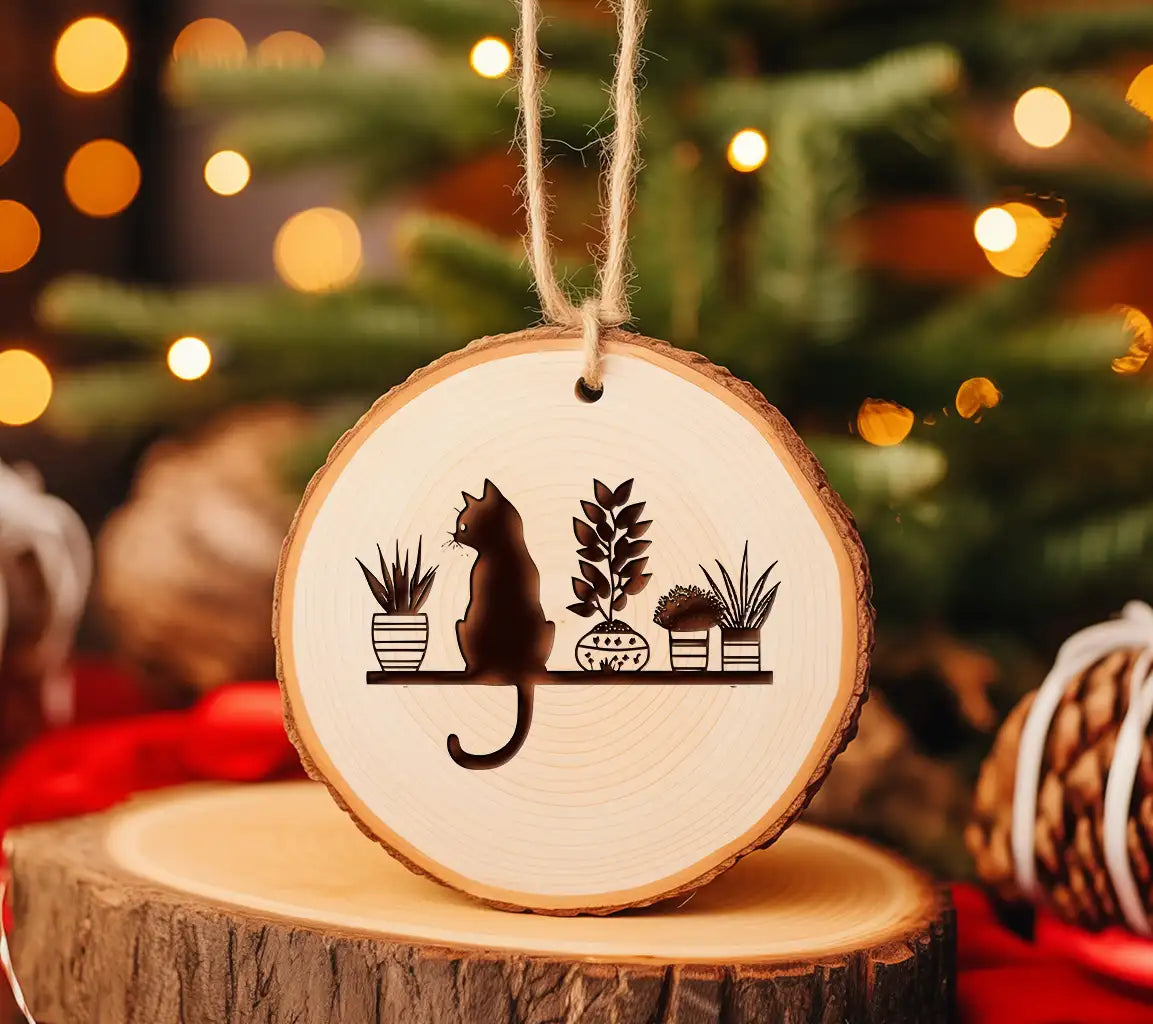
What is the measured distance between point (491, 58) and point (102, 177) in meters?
0.76

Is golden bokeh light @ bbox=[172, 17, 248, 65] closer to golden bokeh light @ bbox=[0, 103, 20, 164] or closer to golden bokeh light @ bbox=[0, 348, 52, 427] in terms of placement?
golden bokeh light @ bbox=[0, 103, 20, 164]

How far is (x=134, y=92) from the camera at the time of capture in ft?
5.61

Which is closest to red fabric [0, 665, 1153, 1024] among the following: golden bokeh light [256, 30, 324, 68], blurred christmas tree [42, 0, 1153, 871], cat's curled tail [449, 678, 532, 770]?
blurred christmas tree [42, 0, 1153, 871]

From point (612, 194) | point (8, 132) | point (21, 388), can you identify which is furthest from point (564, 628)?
point (8, 132)

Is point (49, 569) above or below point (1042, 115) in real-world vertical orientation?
below

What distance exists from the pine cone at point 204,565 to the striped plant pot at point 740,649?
72 cm

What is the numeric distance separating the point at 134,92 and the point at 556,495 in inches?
54.0

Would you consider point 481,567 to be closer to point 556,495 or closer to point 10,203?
point 556,495

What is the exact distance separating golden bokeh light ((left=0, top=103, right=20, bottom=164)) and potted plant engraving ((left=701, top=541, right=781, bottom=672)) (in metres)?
1.26

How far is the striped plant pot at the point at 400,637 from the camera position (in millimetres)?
674

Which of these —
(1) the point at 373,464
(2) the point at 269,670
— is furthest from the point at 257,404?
(1) the point at 373,464

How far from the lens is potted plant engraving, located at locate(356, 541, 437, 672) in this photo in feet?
2.21

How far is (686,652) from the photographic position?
0.66 metres

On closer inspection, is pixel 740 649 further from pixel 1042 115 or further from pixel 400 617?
pixel 1042 115
